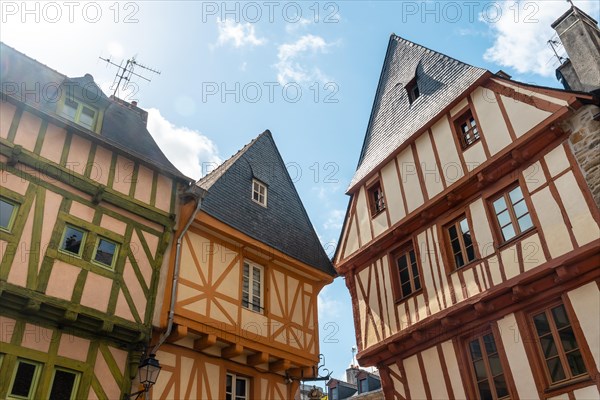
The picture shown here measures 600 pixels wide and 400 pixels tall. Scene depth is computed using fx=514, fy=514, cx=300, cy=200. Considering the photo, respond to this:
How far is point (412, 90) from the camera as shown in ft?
39.6

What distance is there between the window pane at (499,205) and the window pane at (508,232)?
341 mm

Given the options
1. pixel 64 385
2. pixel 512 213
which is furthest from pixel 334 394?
pixel 64 385

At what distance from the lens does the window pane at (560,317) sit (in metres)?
7.12

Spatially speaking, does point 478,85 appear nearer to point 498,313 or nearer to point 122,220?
point 498,313

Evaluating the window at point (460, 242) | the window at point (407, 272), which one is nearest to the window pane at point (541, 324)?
the window at point (460, 242)

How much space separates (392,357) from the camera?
9.52 metres

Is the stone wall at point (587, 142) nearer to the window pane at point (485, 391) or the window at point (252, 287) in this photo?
the window pane at point (485, 391)

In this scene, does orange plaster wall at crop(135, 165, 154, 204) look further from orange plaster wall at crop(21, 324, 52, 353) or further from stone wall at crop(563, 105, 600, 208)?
stone wall at crop(563, 105, 600, 208)

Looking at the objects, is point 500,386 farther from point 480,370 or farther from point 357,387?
point 357,387

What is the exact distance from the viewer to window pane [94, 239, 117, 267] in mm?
7239

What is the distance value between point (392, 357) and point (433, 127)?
4.54 m

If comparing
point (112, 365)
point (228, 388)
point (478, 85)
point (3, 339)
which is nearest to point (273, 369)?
point (228, 388)

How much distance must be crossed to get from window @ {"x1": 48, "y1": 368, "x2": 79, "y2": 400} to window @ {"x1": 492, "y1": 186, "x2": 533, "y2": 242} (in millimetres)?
6565

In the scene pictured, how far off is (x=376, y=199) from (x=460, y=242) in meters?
2.76
